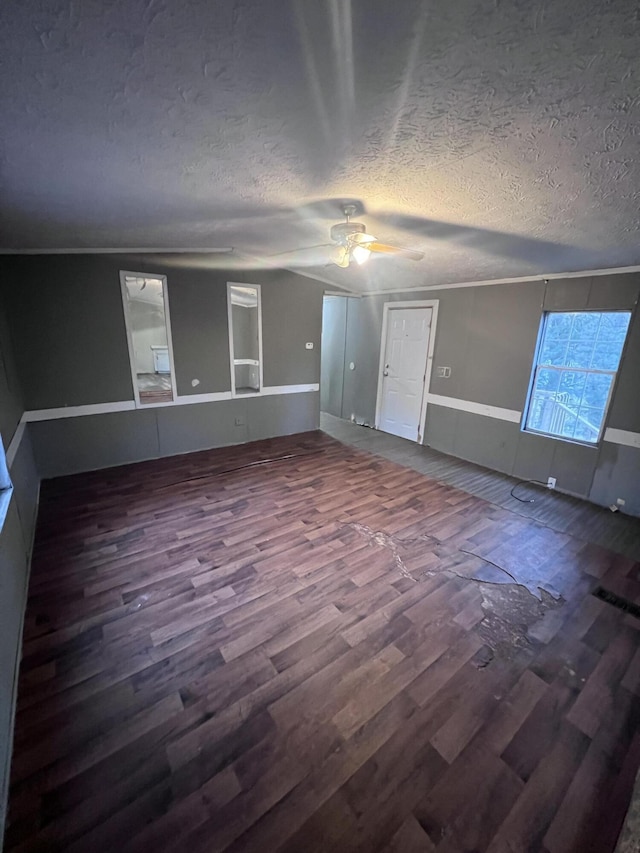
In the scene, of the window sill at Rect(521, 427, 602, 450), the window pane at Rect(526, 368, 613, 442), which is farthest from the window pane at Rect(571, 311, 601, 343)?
the window sill at Rect(521, 427, 602, 450)

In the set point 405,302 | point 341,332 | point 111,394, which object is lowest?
point 111,394

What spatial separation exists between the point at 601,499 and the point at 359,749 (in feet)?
11.5

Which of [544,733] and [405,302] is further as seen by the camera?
[405,302]

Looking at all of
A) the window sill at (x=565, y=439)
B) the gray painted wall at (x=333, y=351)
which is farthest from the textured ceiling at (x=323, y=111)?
the gray painted wall at (x=333, y=351)

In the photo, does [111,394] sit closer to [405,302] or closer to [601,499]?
[405,302]

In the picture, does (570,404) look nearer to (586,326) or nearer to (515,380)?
(515,380)

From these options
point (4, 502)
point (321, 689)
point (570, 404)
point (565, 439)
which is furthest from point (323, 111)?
point (565, 439)

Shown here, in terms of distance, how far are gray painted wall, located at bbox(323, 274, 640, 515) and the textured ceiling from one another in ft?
Result: 3.79

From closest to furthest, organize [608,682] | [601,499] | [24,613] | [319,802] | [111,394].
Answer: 1. [319,802]
2. [608,682]
3. [24,613]
4. [601,499]
5. [111,394]

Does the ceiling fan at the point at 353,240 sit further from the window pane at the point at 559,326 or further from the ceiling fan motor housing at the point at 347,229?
the window pane at the point at 559,326

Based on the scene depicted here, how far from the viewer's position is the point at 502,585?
2.38 m

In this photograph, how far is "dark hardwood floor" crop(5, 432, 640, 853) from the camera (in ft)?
4.00

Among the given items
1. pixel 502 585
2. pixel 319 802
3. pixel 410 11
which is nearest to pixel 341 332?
pixel 502 585

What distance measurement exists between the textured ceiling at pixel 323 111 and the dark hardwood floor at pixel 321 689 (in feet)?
7.68
